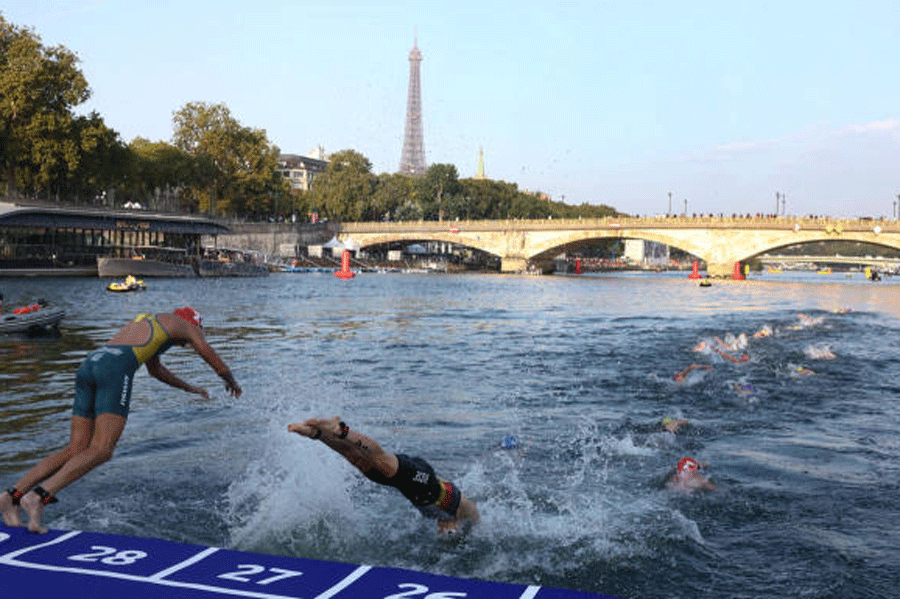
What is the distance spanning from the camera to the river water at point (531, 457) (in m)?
7.98

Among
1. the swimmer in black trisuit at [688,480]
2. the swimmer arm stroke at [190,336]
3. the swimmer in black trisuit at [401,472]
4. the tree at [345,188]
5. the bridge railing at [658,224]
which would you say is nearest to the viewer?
the swimmer in black trisuit at [401,472]

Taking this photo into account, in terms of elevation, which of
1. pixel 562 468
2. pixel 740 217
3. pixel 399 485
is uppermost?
pixel 740 217

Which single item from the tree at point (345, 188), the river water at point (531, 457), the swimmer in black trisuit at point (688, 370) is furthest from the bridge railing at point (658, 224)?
the swimmer in black trisuit at point (688, 370)

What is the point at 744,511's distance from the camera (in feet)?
31.3

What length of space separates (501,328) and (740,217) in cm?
6861

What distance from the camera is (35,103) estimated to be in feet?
219

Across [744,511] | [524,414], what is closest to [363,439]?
[744,511]

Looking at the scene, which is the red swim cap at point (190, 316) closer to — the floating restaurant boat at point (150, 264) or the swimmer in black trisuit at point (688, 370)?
the swimmer in black trisuit at point (688, 370)

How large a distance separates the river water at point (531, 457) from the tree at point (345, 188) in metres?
108

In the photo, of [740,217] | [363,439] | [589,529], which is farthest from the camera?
[740,217]

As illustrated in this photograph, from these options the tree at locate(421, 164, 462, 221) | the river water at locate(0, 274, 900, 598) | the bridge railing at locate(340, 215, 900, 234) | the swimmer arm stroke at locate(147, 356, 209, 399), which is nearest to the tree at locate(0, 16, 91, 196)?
the river water at locate(0, 274, 900, 598)

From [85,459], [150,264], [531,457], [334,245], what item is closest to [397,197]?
[334,245]

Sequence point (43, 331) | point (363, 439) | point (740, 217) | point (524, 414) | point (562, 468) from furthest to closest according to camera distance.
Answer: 1. point (740, 217)
2. point (43, 331)
3. point (524, 414)
4. point (562, 468)
5. point (363, 439)

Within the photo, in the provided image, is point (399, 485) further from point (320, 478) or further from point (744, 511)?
point (744, 511)
